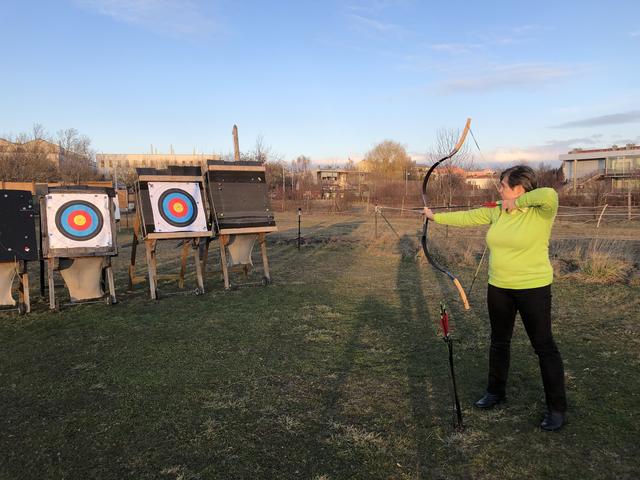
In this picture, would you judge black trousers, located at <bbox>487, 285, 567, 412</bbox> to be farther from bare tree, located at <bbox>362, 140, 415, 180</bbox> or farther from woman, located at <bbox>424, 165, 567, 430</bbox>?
bare tree, located at <bbox>362, 140, 415, 180</bbox>

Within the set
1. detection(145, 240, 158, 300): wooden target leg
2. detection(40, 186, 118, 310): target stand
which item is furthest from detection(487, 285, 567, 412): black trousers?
detection(40, 186, 118, 310): target stand

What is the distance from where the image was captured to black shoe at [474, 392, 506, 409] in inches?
138

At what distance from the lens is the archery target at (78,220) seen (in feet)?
22.6

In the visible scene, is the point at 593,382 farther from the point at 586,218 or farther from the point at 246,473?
the point at 586,218

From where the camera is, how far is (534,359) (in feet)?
14.6

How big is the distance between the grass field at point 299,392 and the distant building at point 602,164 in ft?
151

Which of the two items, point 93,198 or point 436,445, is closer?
point 436,445

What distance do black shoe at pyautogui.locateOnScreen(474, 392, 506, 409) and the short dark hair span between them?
152 cm

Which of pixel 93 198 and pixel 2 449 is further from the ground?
pixel 93 198

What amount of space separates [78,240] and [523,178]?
20.2ft

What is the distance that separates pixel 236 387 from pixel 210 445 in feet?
3.09

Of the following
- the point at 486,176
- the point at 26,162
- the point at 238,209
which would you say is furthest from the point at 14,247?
the point at 26,162

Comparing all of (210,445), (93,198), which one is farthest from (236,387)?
(93,198)

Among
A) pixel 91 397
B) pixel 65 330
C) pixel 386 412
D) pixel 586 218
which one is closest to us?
pixel 386 412
